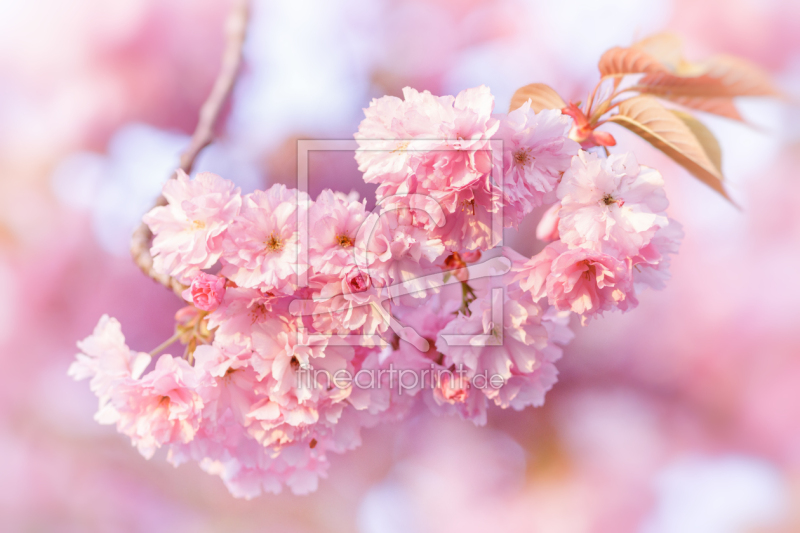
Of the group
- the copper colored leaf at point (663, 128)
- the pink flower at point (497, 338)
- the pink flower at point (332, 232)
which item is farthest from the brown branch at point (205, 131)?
the copper colored leaf at point (663, 128)

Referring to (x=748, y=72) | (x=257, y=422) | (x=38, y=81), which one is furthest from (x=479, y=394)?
(x=38, y=81)

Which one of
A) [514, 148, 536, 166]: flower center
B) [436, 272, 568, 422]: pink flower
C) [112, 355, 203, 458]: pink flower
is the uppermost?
[514, 148, 536, 166]: flower center

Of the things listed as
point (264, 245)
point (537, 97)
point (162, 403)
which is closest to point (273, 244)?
point (264, 245)

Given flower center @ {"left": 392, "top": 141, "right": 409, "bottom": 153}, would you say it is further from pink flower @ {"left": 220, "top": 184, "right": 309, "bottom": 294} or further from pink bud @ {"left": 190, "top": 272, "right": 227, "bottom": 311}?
pink bud @ {"left": 190, "top": 272, "right": 227, "bottom": 311}

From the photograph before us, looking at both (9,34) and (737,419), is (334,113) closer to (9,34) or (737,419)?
(9,34)

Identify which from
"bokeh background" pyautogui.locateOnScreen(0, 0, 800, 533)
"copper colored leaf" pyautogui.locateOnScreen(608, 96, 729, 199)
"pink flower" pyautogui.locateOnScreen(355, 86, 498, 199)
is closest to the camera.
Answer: "pink flower" pyautogui.locateOnScreen(355, 86, 498, 199)

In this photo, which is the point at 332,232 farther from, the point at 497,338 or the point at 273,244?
the point at 497,338

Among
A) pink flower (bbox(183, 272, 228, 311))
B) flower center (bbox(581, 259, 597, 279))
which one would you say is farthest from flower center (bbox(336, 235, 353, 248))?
flower center (bbox(581, 259, 597, 279))

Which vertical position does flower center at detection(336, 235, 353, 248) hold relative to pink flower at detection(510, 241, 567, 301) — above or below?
above
